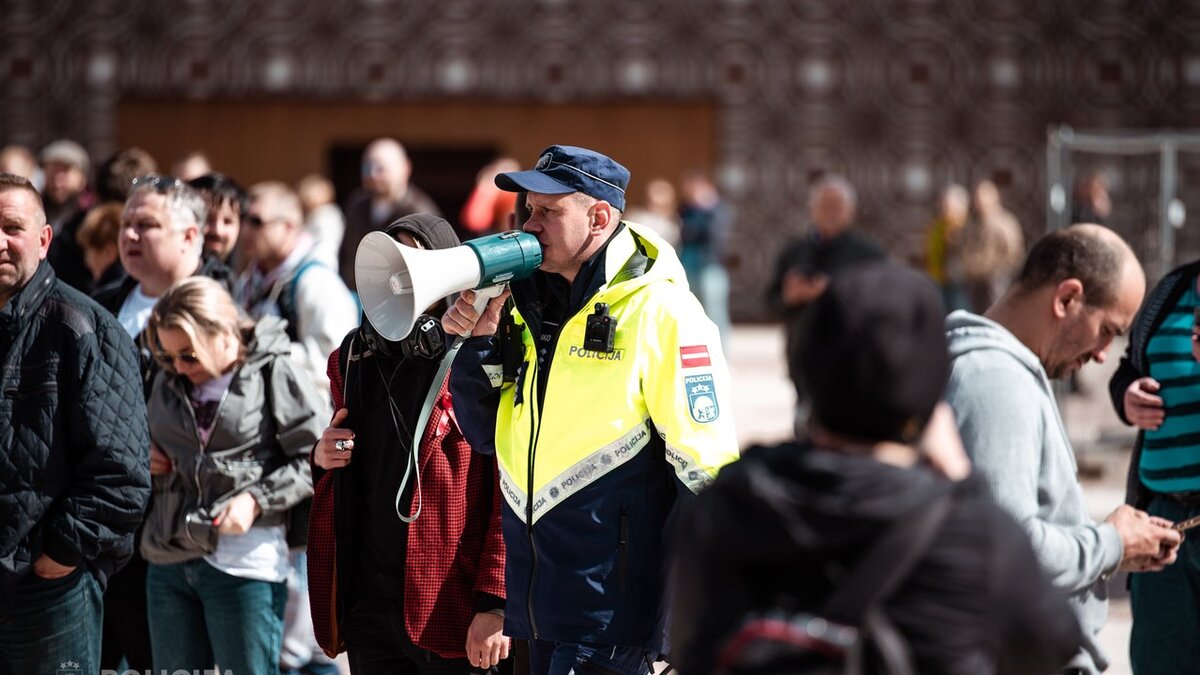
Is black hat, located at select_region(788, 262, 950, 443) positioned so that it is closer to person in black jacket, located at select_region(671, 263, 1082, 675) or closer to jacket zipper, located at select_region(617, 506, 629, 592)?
person in black jacket, located at select_region(671, 263, 1082, 675)

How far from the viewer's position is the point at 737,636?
2.00 meters

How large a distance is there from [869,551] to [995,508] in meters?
0.23

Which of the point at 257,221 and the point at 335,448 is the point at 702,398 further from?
the point at 257,221

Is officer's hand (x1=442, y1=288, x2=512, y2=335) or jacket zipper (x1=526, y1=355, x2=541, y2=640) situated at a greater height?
officer's hand (x1=442, y1=288, x2=512, y2=335)

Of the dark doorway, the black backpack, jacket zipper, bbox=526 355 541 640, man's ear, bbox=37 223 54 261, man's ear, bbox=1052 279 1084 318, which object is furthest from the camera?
the dark doorway

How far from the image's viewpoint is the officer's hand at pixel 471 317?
139 inches

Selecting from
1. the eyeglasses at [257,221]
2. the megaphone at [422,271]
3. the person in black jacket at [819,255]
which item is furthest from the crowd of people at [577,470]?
the person in black jacket at [819,255]

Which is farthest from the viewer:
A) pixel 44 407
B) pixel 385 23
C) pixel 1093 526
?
pixel 385 23

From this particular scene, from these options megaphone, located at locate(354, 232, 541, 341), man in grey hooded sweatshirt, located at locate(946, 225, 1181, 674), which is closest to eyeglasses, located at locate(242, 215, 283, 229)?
megaphone, located at locate(354, 232, 541, 341)

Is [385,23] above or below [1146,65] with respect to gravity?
above

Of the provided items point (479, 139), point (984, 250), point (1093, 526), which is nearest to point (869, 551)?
point (1093, 526)

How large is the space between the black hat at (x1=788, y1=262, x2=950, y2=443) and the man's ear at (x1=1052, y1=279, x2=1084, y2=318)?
1126 millimetres

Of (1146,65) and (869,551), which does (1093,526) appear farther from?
(1146,65)

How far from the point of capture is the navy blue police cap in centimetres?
335
